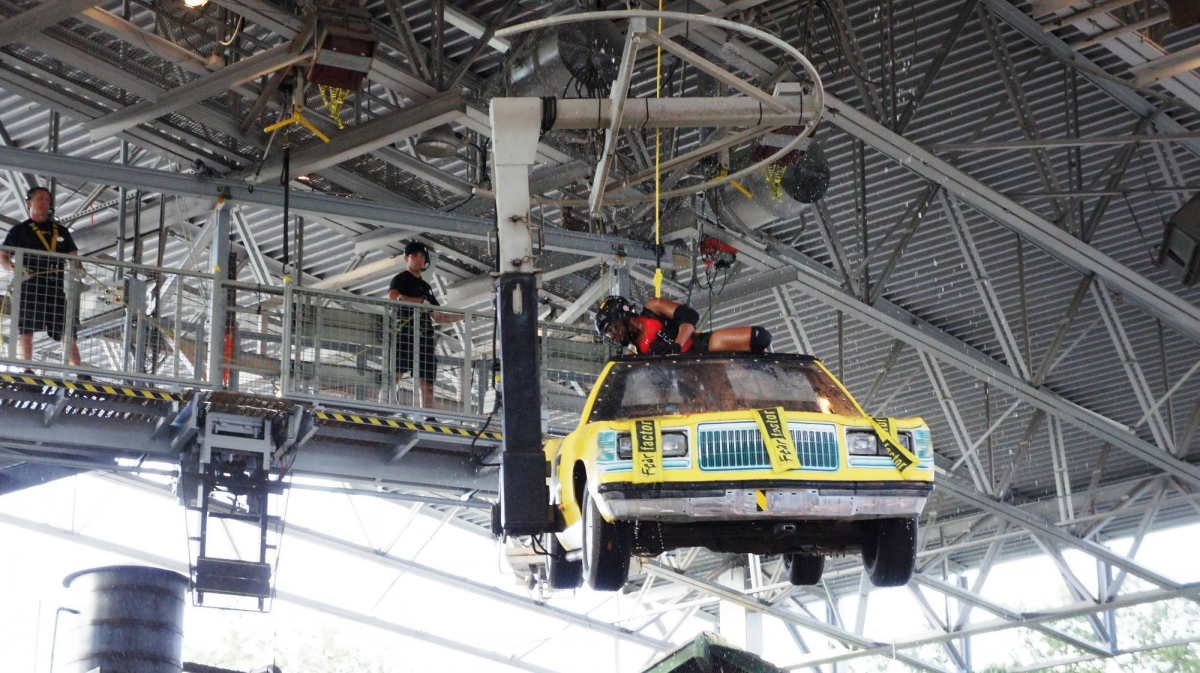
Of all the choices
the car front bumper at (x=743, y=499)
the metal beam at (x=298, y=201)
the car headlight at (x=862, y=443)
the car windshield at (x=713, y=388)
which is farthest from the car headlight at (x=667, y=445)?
the metal beam at (x=298, y=201)

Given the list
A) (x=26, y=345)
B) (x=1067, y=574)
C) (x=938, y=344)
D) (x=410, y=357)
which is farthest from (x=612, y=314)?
(x=1067, y=574)

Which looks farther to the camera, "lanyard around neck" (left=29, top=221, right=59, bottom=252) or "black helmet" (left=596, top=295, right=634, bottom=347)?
"lanyard around neck" (left=29, top=221, right=59, bottom=252)

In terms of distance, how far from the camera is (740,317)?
22.4 metres

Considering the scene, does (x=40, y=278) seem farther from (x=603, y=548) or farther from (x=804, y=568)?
(x=804, y=568)

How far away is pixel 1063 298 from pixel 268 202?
10809mm

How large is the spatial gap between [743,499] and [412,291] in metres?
7.73

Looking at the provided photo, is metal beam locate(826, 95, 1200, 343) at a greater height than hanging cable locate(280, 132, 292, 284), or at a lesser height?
greater

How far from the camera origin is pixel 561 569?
38.8ft

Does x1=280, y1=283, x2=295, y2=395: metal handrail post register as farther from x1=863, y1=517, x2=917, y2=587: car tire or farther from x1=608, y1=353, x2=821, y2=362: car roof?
x1=863, y1=517, x2=917, y2=587: car tire

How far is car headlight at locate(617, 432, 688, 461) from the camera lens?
9.69m

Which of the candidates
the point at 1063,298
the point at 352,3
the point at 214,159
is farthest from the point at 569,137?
the point at 1063,298

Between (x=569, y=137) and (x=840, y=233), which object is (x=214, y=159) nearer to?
(x=569, y=137)

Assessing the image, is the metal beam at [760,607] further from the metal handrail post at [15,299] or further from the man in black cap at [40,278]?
the metal handrail post at [15,299]

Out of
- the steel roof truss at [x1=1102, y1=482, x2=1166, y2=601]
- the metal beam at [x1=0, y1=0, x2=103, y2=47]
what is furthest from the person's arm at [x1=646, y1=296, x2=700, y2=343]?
the steel roof truss at [x1=1102, y1=482, x2=1166, y2=601]
